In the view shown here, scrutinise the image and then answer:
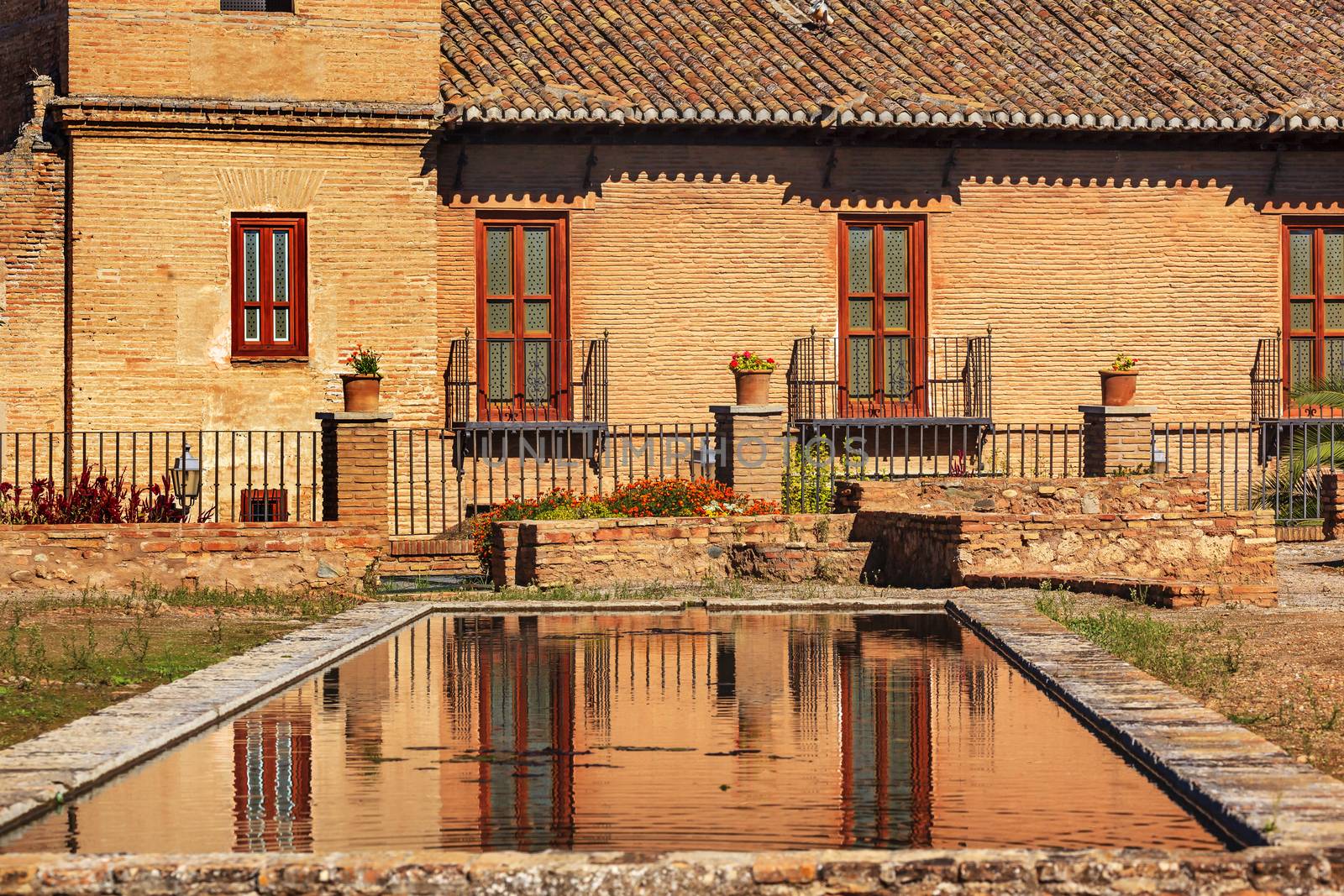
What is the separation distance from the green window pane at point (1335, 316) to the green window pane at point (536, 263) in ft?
32.1

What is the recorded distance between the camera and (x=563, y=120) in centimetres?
2166

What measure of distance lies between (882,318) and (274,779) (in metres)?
17.1

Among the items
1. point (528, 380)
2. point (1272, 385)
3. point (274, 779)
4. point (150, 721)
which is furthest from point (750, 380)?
point (274, 779)

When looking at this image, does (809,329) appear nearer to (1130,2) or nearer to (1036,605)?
(1130,2)

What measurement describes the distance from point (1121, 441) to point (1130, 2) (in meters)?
7.39

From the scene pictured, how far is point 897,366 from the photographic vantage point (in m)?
23.7

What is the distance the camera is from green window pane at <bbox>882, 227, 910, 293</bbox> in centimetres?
2375

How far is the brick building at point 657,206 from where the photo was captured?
69.3 feet

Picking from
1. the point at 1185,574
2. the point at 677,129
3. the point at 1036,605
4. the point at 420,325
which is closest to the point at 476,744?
the point at 1036,605

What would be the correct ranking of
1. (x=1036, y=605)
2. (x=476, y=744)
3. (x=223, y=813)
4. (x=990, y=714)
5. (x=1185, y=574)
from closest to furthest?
(x=223, y=813) → (x=476, y=744) → (x=990, y=714) → (x=1036, y=605) → (x=1185, y=574)

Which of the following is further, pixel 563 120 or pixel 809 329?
pixel 809 329

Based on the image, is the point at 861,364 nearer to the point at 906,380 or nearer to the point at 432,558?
the point at 906,380

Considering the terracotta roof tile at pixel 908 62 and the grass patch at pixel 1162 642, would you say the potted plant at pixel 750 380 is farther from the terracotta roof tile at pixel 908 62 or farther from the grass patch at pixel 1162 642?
the grass patch at pixel 1162 642

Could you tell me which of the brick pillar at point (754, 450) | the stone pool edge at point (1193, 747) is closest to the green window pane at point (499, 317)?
the brick pillar at point (754, 450)
